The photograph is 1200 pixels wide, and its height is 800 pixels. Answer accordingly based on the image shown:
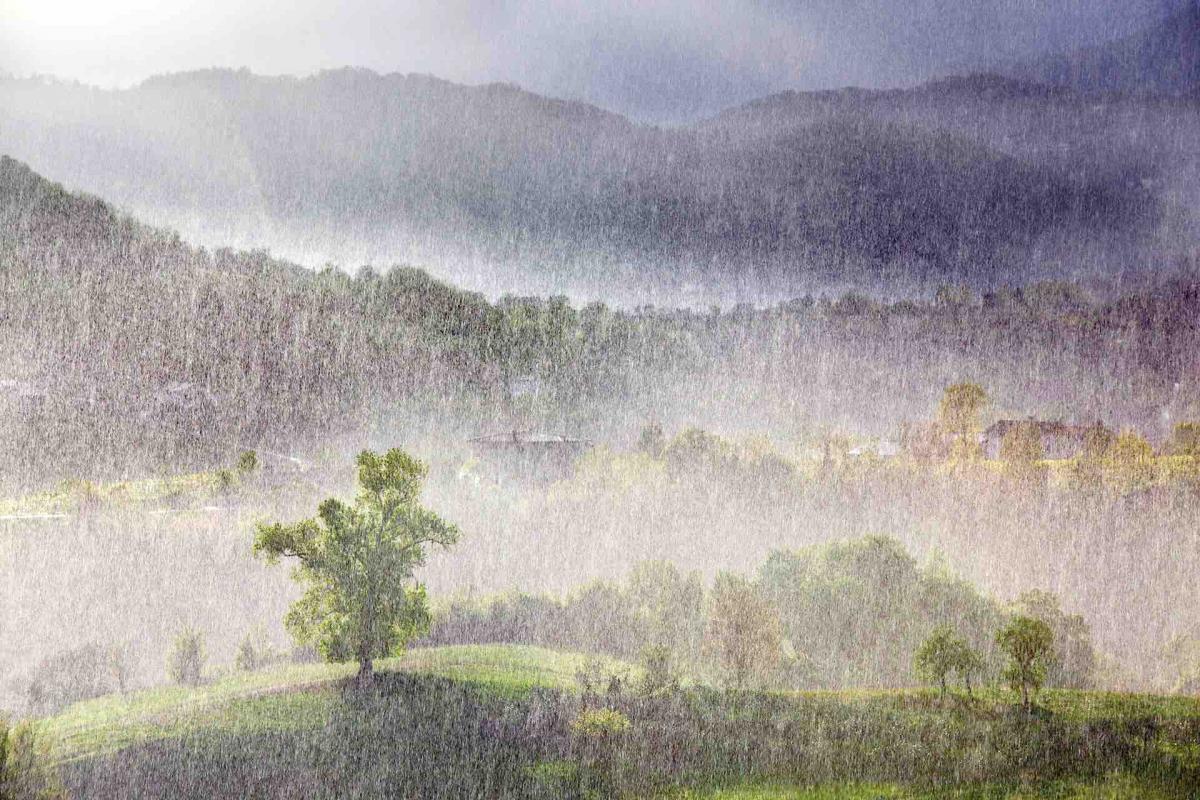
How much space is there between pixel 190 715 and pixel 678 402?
16.6 feet

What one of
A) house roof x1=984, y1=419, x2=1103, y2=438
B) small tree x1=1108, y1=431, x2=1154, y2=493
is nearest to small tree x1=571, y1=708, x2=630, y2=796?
house roof x1=984, y1=419, x2=1103, y2=438

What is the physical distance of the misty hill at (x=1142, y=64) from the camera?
319 inches

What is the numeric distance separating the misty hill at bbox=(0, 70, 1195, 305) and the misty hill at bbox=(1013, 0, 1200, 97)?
0.28 metres

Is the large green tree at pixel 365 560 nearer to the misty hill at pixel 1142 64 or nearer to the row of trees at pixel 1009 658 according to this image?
the row of trees at pixel 1009 658

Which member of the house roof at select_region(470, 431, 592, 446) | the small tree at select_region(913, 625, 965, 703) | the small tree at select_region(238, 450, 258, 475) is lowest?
the small tree at select_region(913, 625, 965, 703)

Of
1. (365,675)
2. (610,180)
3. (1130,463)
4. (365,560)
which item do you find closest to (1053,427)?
(1130,463)

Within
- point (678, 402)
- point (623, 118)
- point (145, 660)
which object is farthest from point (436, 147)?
point (145, 660)

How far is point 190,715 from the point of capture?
566 centimetres

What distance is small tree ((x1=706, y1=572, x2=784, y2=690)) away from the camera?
620cm

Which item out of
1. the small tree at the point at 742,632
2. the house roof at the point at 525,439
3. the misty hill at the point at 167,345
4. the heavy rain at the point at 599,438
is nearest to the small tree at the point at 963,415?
the heavy rain at the point at 599,438

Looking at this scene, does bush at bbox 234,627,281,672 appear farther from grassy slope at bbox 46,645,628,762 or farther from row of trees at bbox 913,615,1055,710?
row of trees at bbox 913,615,1055,710

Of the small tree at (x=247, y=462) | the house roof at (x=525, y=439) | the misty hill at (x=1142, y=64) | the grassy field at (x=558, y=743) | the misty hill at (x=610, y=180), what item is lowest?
the grassy field at (x=558, y=743)

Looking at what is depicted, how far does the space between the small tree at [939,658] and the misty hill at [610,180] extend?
382cm

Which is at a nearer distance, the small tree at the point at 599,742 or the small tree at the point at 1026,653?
the small tree at the point at 599,742
